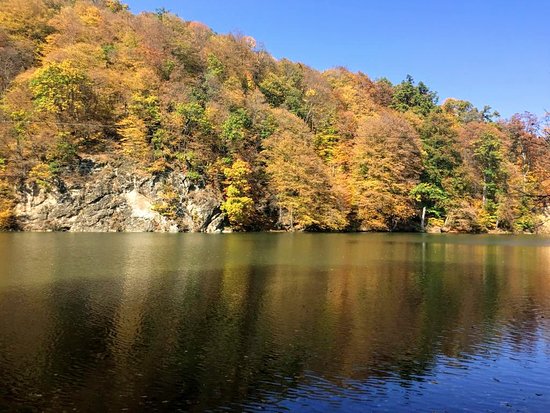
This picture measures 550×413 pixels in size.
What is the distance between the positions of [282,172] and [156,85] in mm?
24197

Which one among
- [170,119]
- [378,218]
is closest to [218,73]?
[170,119]

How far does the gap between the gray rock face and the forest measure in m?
1.12

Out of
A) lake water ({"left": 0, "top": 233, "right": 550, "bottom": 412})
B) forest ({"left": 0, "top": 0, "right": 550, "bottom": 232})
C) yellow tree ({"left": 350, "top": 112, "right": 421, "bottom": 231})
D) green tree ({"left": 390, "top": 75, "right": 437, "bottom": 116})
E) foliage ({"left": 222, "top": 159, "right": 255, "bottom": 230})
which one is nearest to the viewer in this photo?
lake water ({"left": 0, "top": 233, "right": 550, "bottom": 412})

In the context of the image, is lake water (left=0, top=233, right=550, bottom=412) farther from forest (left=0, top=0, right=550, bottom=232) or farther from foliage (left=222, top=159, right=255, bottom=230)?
forest (left=0, top=0, right=550, bottom=232)

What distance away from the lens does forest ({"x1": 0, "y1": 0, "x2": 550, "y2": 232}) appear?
204 ft

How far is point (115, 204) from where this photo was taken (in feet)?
205

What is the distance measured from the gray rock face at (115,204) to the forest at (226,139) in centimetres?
112

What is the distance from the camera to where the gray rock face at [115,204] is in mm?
60031

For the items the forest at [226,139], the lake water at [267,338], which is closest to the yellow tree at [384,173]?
the forest at [226,139]

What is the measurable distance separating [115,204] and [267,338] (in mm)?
52744

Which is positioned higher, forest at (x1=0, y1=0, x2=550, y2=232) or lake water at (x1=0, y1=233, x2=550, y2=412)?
forest at (x1=0, y1=0, x2=550, y2=232)

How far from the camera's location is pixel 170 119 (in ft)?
218

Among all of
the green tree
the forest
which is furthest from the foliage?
the green tree

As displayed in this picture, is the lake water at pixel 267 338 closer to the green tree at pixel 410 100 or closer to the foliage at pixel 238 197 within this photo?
the foliage at pixel 238 197
